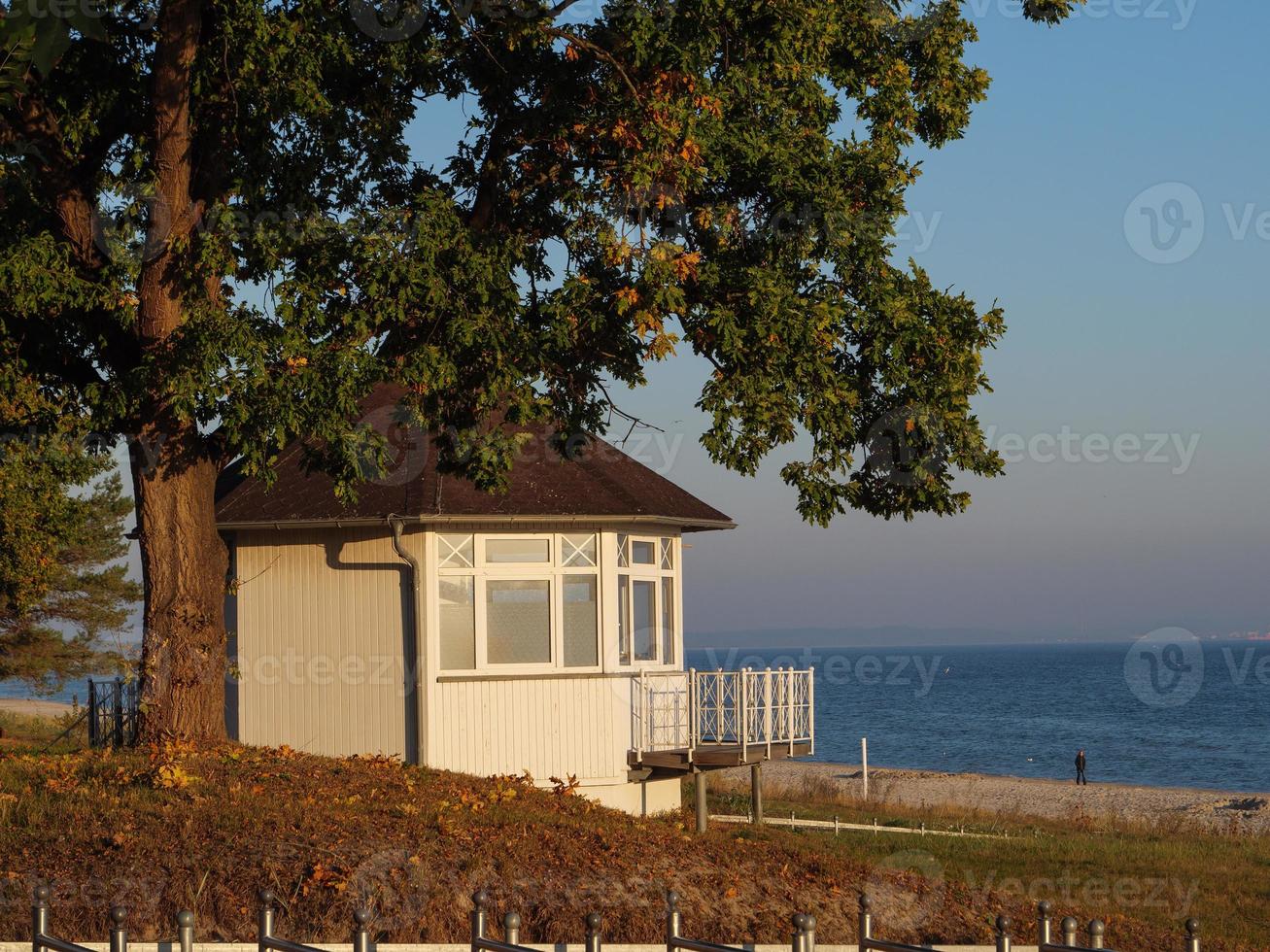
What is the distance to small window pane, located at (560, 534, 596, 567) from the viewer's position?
19.8 m

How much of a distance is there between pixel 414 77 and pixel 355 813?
28.3 ft

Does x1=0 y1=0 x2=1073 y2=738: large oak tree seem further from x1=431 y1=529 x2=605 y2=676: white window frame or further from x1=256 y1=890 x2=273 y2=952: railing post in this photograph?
x1=256 y1=890 x2=273 y2=952: railing post

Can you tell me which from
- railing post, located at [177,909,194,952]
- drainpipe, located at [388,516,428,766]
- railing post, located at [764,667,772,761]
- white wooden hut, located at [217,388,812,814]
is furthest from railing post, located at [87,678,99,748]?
railing post, located at [177,909,194,952]

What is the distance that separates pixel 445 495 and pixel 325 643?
273cm

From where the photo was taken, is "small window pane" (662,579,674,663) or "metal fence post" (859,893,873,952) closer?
"metal fence post" (859,893,873,952)

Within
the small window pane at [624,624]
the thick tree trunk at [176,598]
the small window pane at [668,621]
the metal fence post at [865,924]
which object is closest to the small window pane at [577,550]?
the small window pane at [624,624]

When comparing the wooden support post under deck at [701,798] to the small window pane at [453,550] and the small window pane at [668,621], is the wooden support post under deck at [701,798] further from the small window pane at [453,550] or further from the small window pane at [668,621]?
the small window pane at [453,550]

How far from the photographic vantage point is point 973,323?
599 inches

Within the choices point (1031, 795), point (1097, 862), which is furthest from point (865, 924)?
point (1031, 795)

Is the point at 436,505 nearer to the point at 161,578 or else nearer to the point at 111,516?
the point at 161,578

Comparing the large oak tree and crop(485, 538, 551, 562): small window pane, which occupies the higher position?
the large oak tree

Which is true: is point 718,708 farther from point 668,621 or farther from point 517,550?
point 517,550

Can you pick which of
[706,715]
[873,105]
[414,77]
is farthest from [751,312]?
[706,715]

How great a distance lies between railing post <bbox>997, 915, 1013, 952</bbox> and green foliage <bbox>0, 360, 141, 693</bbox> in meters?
12.1
